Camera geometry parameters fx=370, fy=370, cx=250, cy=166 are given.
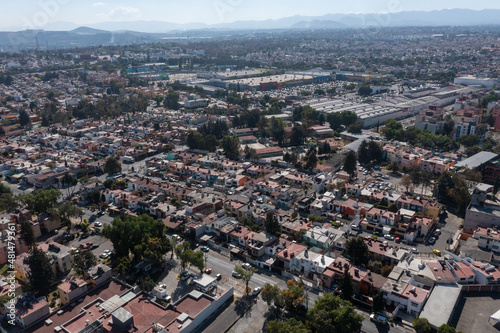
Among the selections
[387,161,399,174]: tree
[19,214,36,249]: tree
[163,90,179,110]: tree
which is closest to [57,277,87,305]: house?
[19,214,36,249]: tree

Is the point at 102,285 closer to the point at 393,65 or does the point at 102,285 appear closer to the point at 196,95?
the point at 196,95

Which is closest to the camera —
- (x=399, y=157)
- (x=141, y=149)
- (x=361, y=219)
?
(x=361, y=219)

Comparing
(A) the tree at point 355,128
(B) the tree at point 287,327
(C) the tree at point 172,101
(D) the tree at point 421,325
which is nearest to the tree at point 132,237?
(B) the tree at point 287,327

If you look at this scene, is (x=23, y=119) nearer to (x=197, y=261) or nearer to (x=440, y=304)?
(x=197, y=261)

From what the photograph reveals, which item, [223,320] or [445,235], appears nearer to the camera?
[223,320]

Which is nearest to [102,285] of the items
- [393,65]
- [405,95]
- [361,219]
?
[361,219]

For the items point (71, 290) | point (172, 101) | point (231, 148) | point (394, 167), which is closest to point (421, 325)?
point (71, 290)
